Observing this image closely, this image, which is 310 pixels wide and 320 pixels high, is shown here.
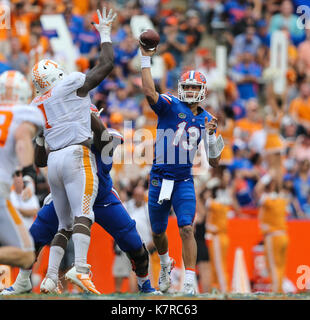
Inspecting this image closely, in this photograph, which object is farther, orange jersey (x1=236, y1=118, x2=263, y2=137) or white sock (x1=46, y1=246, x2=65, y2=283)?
orange jersey (x1=236, y1=118, x2=263, y2=137)

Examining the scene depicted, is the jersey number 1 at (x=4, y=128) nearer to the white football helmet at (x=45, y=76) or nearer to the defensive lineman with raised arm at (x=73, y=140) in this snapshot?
the defensive lineman with raised arm at (x=73, y=140)

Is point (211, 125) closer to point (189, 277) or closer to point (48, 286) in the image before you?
point (189, 277)

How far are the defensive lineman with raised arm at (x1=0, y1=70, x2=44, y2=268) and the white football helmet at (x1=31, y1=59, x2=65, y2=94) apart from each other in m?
0.90

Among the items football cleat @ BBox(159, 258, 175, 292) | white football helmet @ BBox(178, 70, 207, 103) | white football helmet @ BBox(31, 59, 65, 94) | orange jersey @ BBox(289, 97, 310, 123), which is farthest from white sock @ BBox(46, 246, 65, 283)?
orange jersey @ BBox(289, 97, 310, 123)

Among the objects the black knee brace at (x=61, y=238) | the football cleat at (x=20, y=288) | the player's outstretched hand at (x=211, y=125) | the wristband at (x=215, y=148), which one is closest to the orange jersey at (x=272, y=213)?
the wristband at (x=215, y=148)

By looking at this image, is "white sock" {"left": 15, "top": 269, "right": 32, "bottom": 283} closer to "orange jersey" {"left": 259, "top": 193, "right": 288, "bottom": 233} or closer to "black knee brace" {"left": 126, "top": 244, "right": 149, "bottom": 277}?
"black knee brace" {"left": 126, "top": 244, "right": 149, "bottom": 277}

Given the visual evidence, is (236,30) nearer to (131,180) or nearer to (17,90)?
(131,180)

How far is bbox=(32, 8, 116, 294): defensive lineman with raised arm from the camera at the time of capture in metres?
7.19

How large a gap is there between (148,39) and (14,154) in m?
2.10

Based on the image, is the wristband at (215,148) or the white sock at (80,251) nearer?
the white sock at (80,251)

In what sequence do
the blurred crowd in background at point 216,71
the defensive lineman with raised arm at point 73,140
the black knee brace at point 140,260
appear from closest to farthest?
the defensive lineman with raised arm at point 73,140
the black knee brace at point 140,260
the blurred crowd in background at point 216,71

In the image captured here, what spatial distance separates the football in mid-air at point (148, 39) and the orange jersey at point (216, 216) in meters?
5.23

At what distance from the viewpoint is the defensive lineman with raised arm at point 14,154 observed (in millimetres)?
6062
